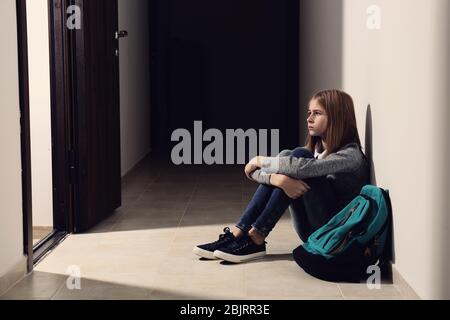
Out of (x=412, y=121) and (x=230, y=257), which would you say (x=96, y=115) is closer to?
(x=230, y=257)

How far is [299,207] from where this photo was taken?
317 centimetres

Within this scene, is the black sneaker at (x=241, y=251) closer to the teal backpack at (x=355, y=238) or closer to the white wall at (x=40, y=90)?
the teal backpack at (x=355, y=238)

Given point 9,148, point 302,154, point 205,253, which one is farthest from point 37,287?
point 302,154

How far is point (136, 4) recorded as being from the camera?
673 cm

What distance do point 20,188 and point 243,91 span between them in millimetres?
5252

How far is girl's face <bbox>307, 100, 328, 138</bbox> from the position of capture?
319 cm

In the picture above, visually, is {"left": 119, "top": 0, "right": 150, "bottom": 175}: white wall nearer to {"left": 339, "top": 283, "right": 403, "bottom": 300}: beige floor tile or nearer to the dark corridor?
the dark corridor

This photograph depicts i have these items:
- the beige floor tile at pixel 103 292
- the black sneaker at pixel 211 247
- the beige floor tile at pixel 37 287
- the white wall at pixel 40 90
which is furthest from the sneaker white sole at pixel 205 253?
the white wall at pixel 40 90

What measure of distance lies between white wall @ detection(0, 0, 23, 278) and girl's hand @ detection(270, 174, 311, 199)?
→ 40.4 inches

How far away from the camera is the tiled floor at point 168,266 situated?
275 cm

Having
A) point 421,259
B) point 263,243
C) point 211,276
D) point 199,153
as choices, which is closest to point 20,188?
point 211,276

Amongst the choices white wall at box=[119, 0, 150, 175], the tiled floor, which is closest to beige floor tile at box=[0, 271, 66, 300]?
the tiled floor

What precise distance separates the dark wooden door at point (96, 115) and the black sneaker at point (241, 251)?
0.96 metres
